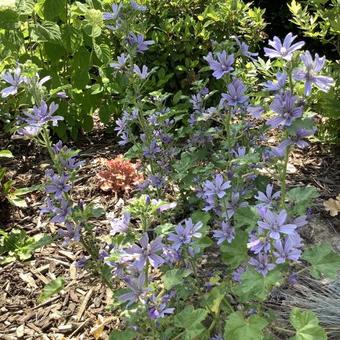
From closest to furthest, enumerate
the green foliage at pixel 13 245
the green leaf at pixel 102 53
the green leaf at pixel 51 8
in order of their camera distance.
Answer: the green foliage at pixel 13 245
the green leaf at pixel 51 8
the green leaf at pixel 102 53

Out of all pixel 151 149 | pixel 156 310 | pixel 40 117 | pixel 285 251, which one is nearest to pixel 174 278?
pixel 156 310

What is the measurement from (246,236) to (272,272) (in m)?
0.28

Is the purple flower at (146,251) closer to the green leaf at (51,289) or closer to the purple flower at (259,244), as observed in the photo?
the purple flower at (259,244)

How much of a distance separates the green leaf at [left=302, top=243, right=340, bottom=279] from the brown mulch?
0.88m

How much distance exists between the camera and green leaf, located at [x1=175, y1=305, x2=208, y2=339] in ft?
6.10

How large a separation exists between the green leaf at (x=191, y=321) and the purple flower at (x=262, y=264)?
0.26 m

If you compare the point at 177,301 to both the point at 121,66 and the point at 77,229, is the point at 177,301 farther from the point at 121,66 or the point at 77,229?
the point at 121,66

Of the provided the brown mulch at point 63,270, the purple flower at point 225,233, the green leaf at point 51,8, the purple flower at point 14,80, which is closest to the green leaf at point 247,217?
the purple flower at point 225,233

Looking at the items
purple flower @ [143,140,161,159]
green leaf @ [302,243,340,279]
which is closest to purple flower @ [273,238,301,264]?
green leaf @ [302,243,340,279]

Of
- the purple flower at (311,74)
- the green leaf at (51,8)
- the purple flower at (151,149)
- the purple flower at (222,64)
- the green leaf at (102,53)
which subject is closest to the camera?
the purple flower at (311,74)

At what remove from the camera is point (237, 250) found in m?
1.96

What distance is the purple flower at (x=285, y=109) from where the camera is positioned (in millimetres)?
1623

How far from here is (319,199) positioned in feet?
11.4

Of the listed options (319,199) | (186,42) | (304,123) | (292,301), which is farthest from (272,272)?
(186,42)
